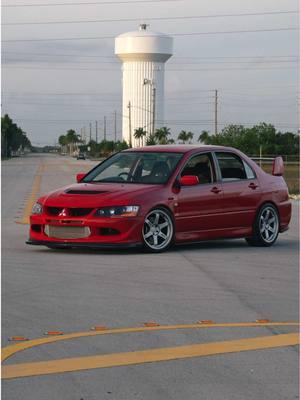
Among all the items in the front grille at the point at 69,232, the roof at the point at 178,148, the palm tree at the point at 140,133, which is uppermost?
the palm tree at the point at 140,133

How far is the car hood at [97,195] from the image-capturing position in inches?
469

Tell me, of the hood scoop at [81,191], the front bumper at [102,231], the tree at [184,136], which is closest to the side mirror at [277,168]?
the front bumper at [102,231]

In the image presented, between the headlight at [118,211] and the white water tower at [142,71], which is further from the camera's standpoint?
the white water tower at [142,71]

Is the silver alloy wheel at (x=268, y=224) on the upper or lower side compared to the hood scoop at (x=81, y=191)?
lower

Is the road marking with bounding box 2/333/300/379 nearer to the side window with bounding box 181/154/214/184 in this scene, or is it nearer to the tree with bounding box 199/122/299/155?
the side window with bounding box 181/154/214/184

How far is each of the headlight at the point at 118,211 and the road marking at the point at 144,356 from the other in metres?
5.00

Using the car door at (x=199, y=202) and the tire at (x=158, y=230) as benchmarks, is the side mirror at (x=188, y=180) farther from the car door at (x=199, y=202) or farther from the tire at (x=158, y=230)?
the tire at (x=158, y=230)

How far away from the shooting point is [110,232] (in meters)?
11.9

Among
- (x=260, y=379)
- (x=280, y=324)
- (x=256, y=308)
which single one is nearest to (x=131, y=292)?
(x=256, y=308)

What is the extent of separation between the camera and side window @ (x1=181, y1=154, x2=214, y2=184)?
12.9m

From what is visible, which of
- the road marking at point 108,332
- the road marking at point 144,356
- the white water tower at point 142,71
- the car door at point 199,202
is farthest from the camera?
the white water tower at point 142,71

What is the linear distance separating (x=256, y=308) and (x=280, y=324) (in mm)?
771

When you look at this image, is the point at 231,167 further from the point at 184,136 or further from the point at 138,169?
the point at 184,136

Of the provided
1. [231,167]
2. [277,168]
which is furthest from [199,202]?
[277,168]
